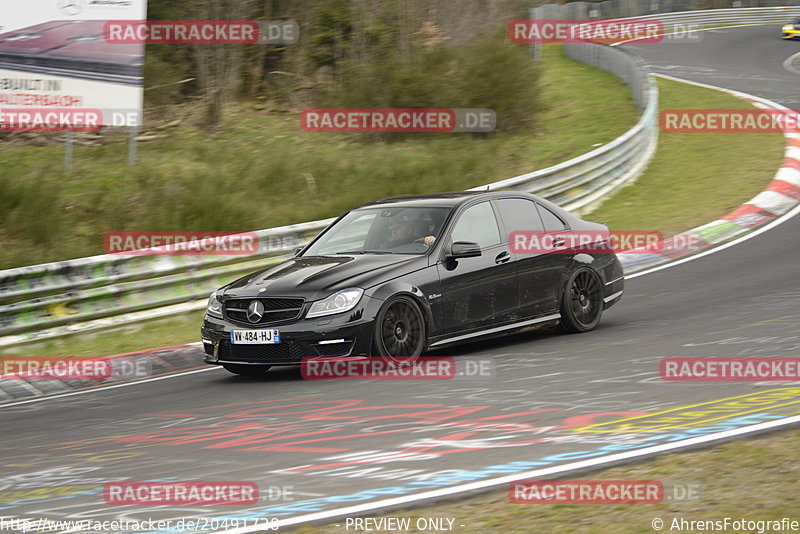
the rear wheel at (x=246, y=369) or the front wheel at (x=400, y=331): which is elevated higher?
the front wheel at (x=400, y=331)

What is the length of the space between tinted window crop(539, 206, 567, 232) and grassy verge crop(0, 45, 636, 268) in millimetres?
5199

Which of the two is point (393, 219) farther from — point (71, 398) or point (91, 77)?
point (91, 77)

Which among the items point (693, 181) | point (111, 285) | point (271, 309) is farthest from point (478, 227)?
point (693, 181)

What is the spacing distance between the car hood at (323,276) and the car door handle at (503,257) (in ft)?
2.73

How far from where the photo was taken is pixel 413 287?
9.37 metres

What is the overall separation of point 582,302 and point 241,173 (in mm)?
7990

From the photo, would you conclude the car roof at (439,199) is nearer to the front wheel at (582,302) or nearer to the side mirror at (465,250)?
the side mirror at (465,250)

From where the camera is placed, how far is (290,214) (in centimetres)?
1574

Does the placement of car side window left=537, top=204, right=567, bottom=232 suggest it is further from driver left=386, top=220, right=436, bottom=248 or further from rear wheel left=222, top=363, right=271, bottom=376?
rear wheel left=222, top=363, right=271, bottom=376

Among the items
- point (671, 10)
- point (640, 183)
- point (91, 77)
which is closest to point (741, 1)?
point (671, 10)

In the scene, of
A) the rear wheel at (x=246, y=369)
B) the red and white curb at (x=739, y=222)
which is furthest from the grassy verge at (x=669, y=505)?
the red and white curb at (x=739, y=222)

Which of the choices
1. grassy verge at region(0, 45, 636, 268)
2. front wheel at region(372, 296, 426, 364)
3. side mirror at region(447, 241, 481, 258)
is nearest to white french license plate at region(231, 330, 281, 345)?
front wheel at region(372, 296, 426, 364)

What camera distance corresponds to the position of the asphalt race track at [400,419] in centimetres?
578

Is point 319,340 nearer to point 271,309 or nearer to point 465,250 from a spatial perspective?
point 271,309
